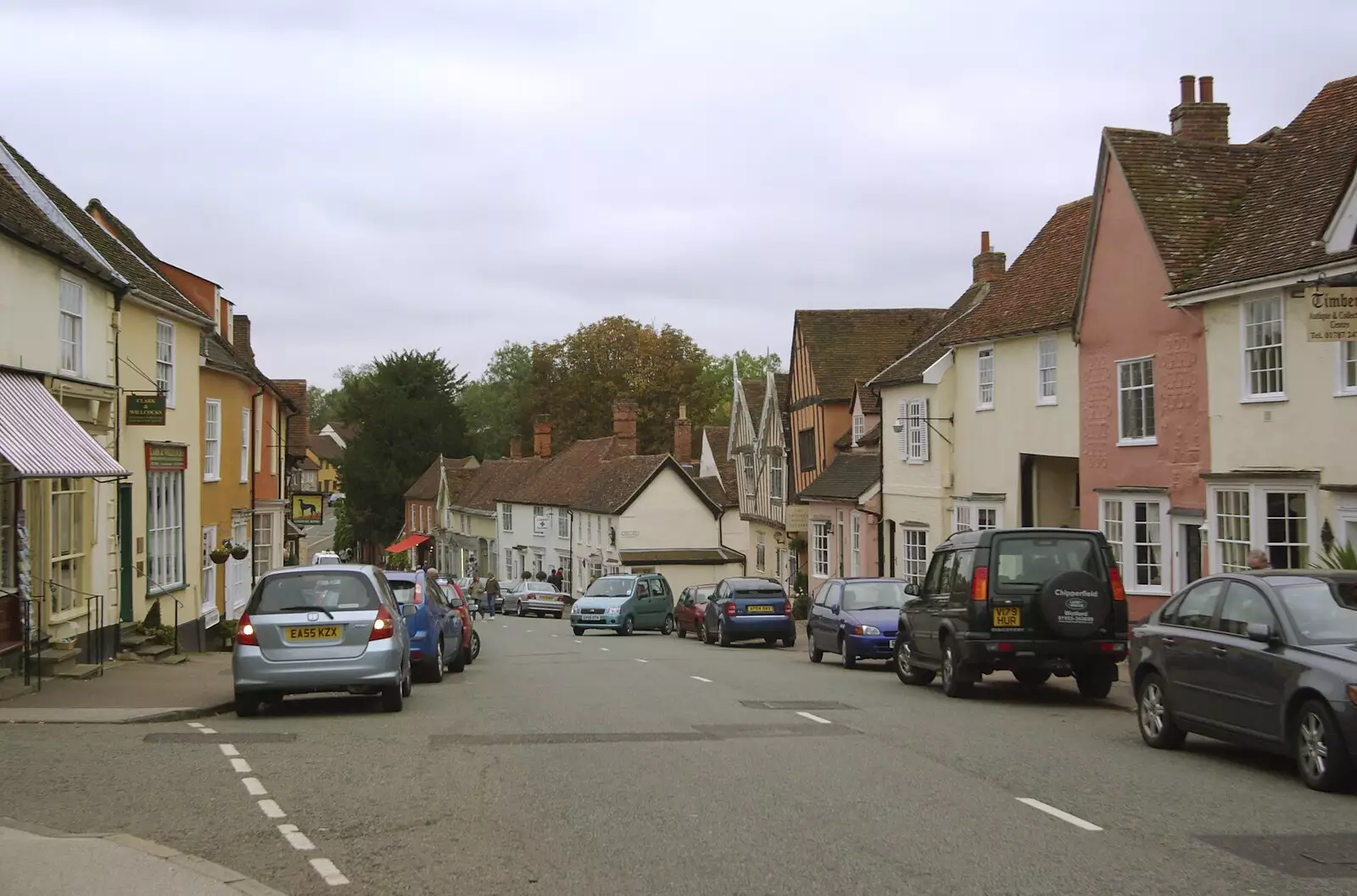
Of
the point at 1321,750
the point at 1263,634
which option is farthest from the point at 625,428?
the point at 1321,750

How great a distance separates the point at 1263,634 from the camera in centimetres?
Answer: 1078

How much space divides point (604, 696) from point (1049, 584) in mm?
5481

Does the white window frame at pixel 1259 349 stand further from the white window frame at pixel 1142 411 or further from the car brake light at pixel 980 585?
the car brake light at pixel 980 585

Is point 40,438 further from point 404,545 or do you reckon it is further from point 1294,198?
point 404,545

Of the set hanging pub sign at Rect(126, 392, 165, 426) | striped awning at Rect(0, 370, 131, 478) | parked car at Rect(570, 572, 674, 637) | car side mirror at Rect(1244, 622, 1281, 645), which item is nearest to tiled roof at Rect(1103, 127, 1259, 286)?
car side mirror at Rect(1244, 622, 1281, 645)

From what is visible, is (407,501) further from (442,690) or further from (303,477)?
(442,690)

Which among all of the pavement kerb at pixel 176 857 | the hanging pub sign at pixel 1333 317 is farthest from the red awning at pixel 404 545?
the pavement kerb at pixel 176 857

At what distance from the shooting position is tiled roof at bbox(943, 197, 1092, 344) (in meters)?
28.5

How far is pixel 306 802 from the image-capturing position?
9625mm

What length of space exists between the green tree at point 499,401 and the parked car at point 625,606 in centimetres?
6878

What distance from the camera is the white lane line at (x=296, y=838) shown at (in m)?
8.23

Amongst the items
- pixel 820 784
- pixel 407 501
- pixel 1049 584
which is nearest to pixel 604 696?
pixel 1049 584

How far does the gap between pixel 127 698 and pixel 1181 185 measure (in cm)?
1858

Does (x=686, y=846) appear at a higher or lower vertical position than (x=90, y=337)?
lower
